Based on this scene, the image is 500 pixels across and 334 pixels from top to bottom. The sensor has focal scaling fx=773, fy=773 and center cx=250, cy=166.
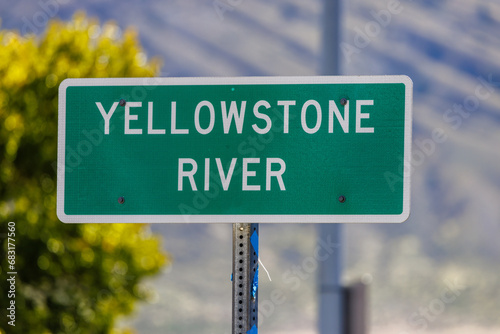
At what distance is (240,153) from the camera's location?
221cm

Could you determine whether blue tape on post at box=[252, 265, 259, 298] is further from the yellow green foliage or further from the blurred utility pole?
the yellow green foliage

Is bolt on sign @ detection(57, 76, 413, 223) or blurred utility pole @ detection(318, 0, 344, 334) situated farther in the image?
blurred utility pole @ detection(318, 0, 344, 334)

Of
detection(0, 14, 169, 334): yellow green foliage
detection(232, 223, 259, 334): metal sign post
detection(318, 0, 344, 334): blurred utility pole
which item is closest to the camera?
detection(232, 223, 259, 334): metal sign post

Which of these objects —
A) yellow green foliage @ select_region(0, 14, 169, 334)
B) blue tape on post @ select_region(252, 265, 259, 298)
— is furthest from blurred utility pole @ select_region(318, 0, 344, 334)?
yellow green foliage @ select_region(0, 14, 169, 334)

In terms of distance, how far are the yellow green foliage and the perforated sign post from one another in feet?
19.0

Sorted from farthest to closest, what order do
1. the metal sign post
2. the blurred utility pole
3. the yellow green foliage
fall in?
the yellow green foliage, the blurred utility pole, the metal sign post

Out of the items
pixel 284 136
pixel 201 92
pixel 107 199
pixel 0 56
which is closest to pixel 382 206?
pixel 284 136

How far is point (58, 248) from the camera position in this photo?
7.86 metres

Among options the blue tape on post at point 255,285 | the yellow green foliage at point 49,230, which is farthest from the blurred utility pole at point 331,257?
the yellow green foliage at point 49,230

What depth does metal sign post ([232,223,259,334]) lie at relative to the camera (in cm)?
212

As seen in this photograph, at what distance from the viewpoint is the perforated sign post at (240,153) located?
7.14ft

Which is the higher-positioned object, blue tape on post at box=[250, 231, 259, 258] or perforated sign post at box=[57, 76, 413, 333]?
perforated sign post at box=[57, 76, 413, 333]

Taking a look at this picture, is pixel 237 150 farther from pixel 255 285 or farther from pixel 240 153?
pixel 255 285

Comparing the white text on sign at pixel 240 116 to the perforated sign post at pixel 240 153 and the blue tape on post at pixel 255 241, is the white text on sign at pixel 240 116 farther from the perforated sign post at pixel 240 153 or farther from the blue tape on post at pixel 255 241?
the blue tape on post at pixel 255 241
